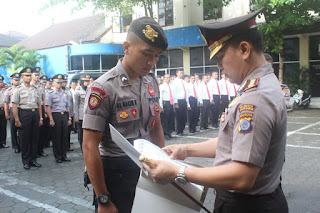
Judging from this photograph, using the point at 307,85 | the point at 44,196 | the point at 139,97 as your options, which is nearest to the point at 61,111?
the point at 44,196

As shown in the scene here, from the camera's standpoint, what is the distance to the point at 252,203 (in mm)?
1436

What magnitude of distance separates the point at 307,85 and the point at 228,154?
16234 millimetres

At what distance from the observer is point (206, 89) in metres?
11.1

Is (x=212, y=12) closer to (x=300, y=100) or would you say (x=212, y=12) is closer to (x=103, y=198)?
(x=300, y=100)

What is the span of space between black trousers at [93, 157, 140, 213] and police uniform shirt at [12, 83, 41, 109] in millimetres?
5192

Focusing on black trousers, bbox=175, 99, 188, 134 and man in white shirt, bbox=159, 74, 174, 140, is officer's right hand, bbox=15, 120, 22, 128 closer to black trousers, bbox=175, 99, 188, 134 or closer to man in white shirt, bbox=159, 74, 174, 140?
man in white shirt, bbox=159, 74, 174, 140

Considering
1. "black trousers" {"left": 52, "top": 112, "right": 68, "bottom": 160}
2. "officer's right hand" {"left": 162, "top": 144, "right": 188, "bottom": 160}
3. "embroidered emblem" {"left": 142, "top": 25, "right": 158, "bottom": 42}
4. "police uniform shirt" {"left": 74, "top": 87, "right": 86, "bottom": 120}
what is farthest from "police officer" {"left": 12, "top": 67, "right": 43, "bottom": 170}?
"embroidered emblem" {"left": 142, "top": 25, "right": 158, "bottom": 42}

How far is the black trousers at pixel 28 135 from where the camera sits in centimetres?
623

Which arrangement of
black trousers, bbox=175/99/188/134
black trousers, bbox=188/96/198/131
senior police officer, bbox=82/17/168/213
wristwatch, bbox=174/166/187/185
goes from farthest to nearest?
black trousers, bbox=188/96/198/131 < black trousers, bbox=175/99/188/134 < senior police officer, bbox=82/17/168/213 < wristwatch, bbox=174/166/187/185

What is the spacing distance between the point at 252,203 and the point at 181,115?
8.58 meters

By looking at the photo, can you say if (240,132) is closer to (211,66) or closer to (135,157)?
(135,157)

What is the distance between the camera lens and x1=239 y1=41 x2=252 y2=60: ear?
4.56 ft

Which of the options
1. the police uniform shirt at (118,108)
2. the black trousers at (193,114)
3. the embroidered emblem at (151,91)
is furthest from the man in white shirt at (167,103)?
the police uniform shirt at (118,108)

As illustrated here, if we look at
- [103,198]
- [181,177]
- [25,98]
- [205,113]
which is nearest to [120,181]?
[103,198]
